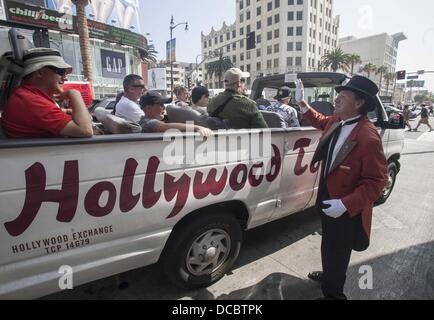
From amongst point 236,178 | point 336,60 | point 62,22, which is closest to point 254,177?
point 236,178

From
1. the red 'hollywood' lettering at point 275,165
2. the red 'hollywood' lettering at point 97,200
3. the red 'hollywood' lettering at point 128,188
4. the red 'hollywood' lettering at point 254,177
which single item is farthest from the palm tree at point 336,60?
the red 'hollywood' lettering at point 97,200

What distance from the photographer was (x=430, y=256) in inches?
121

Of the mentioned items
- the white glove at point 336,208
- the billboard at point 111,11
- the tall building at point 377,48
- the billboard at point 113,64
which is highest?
the tall building at point 377,48

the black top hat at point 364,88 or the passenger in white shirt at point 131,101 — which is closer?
the black top hat at point 364,88

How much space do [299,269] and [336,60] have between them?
203 ft

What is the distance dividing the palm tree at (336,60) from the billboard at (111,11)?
4009 centimetres

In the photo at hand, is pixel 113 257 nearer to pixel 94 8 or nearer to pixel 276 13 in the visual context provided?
pixel 94 8

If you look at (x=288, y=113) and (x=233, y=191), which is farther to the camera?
(x=288, y=113)

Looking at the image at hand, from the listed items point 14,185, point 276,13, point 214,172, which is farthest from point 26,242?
point 276,13

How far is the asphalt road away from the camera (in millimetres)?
2500

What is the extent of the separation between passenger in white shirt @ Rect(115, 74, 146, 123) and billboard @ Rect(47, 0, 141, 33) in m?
28.3

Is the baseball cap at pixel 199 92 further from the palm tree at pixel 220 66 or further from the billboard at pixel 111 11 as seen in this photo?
the palm tree at pixel 220 66

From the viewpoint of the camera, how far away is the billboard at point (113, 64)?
98.1 feet
